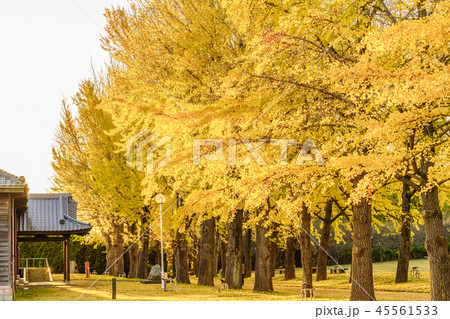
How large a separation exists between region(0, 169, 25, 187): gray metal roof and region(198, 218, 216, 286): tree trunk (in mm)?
10031

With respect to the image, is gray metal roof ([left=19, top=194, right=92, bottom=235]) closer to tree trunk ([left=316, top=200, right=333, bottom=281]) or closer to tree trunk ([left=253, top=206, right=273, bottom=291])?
tree trunk ([left=253, top=206, right=273, bottom=291])

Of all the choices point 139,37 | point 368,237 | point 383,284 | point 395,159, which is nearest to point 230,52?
point 139,37

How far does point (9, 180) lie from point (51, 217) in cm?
788

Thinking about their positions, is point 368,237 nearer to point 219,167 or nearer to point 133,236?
point 219,167

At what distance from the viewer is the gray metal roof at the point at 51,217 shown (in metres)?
22.8

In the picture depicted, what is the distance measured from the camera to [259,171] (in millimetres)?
12094

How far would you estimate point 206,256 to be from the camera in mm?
24203

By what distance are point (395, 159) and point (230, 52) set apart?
333 inches

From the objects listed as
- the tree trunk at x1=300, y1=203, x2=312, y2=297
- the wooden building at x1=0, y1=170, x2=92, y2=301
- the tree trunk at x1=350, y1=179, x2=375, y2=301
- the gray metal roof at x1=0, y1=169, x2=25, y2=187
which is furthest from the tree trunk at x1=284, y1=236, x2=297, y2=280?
the gray metal roof at x1=0, y1=169, x2=25, y2=187

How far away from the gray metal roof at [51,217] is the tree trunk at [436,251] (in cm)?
1530

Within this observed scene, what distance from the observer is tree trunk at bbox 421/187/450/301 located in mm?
11945

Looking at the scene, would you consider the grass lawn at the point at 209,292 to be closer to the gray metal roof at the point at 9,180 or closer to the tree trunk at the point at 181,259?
the tree trunk at the point at 181,259

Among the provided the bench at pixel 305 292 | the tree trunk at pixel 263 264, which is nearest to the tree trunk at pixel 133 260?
the tree trunk at pixel 263 264

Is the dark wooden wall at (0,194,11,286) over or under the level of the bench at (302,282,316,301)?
over
